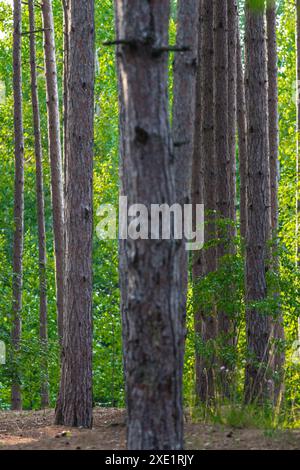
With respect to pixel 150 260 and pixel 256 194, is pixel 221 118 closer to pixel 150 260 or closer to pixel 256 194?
pixel 256 194

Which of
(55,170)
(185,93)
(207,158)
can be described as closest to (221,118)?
(207,158)

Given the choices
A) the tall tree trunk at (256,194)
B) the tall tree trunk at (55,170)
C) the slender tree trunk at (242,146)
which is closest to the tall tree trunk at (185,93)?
the tall tree trunk at (256,194)

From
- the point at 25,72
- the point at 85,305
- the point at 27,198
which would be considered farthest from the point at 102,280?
the point at 85,305

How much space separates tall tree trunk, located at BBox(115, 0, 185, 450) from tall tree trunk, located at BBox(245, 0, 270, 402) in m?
5.85

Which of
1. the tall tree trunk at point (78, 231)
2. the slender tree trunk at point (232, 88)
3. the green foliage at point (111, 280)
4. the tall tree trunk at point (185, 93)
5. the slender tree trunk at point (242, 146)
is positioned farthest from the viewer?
the slender tree trunk at point (242, 146)

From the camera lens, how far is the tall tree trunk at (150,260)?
629 cm

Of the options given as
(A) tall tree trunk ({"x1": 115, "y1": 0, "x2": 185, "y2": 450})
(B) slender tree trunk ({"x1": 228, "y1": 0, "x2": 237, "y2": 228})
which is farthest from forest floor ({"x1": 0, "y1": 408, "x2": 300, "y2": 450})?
(B) slender tree trunk ({"x1": 228, "y1": 0, "x2": 237, "y2": 228})

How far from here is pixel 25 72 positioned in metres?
33.4

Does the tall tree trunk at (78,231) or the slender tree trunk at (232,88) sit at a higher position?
the slender tree trunk at (232,88)

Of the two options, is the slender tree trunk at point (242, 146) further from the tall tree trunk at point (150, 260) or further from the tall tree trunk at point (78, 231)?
the tall tree trunk at point (150, 260)

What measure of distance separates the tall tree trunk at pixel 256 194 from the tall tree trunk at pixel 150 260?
585 centimetres

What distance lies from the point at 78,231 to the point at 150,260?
5935 millimetres

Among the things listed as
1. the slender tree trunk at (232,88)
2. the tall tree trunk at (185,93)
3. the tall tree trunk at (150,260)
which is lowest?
the tall tree trunk at (150,260)

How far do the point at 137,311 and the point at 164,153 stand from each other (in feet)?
3.51
